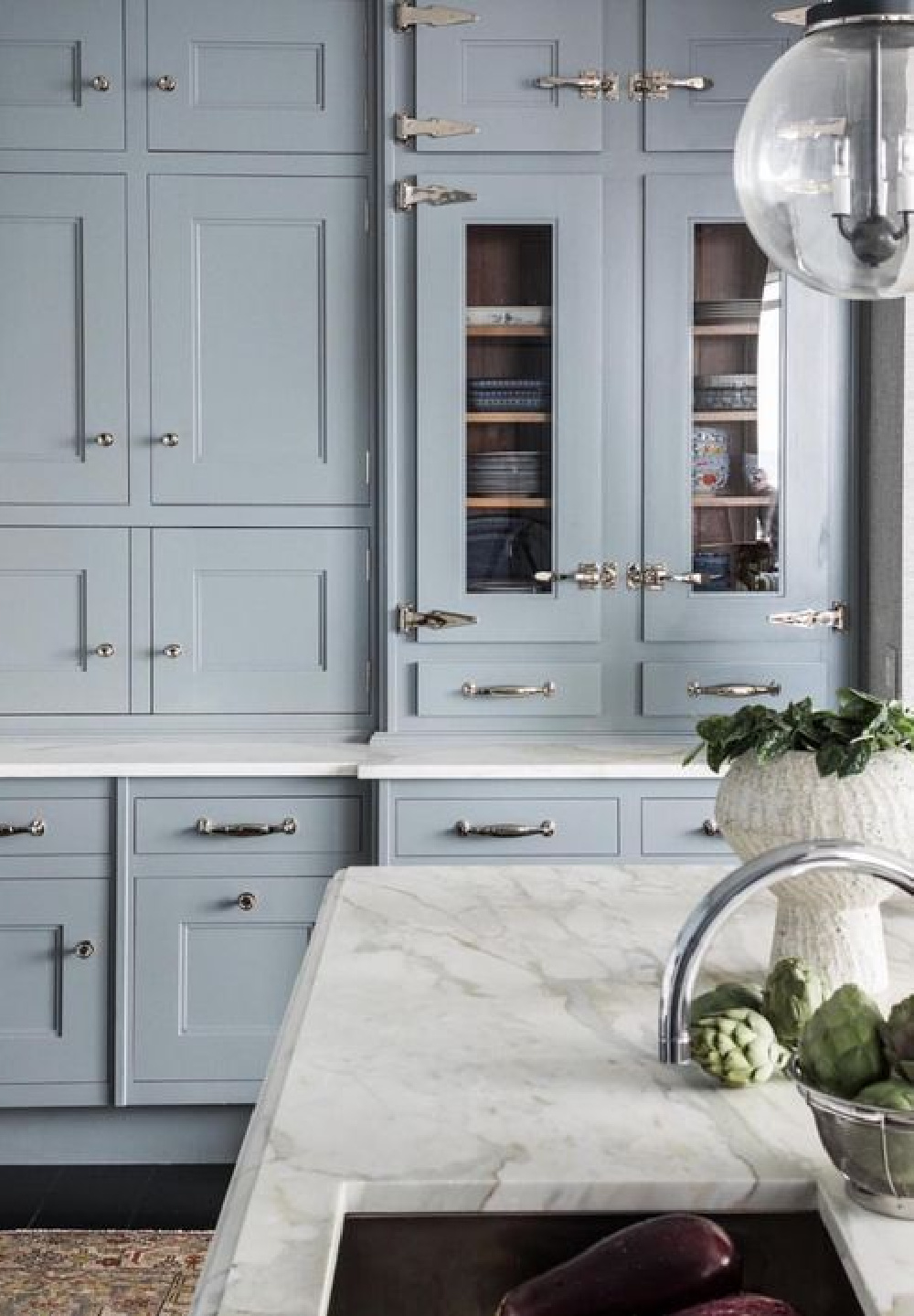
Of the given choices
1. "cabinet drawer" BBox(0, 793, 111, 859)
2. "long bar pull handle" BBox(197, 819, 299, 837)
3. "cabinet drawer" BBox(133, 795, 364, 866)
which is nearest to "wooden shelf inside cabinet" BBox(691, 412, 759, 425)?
"cabinet drawer" BBox(133, 795, 364, 866)

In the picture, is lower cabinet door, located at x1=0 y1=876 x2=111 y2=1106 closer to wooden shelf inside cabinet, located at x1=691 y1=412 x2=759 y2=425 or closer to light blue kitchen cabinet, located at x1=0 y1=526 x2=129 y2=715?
light blue kitchen cabinet, located at x1=0 y1=526 x2=129 y2=715

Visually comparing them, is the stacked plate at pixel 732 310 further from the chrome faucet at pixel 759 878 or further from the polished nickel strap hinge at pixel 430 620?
the chrome faucet at pixel 759 878

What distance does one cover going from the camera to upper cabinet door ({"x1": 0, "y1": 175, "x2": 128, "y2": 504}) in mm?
3250

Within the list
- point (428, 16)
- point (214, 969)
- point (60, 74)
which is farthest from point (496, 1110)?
point (60, 74)

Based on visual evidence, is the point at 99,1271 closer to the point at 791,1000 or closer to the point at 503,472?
the point at 503,472

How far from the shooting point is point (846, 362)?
3.24m

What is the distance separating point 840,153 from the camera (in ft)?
3.81

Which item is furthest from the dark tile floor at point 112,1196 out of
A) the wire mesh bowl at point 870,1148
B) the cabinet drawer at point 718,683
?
the wire mesh bowl at point 870,1148

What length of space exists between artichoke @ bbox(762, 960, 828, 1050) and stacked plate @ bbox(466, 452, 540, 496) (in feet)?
6.96

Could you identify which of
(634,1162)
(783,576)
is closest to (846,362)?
(783,576)

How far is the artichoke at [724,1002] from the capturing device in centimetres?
121

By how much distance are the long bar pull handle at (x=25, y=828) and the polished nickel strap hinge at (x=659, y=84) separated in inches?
78.3

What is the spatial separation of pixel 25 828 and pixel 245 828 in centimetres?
45

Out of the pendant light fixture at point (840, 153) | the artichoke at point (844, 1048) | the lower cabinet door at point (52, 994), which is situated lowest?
the lower cabinet door at point (52, 994)
